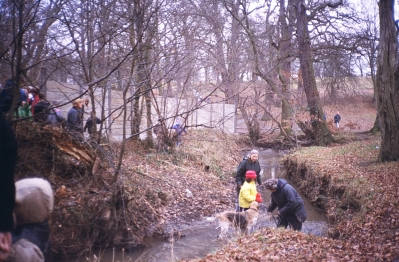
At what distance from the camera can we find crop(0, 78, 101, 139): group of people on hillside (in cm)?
A: 651

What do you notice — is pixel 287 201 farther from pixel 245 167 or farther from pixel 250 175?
pixel 245 167

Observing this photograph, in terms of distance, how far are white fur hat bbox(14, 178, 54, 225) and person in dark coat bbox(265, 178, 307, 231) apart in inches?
234

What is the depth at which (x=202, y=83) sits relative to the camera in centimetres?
1703

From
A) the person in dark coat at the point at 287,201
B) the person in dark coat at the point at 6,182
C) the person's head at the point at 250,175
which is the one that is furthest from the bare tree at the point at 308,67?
the person in dark coat at the point at 6,182

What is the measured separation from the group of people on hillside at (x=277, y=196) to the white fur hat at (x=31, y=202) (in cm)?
594

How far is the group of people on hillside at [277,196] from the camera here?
8.12m

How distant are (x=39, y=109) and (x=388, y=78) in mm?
8964

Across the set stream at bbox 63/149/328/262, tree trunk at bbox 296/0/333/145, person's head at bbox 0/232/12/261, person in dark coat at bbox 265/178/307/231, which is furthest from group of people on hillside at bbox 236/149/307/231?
tree trunk at bbox 296/0/333/145

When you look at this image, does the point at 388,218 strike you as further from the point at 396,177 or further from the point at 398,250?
the point at 396,177

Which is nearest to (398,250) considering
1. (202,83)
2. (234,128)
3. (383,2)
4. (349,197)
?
(349,197)

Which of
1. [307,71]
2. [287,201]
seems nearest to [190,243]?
[287,201]

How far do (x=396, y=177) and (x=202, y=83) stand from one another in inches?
374

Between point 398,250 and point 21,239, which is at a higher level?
point 21,239

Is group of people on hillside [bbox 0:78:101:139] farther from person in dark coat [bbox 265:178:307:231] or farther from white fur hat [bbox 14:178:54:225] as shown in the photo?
person in dark coat [bbox 265:178:307:231]
